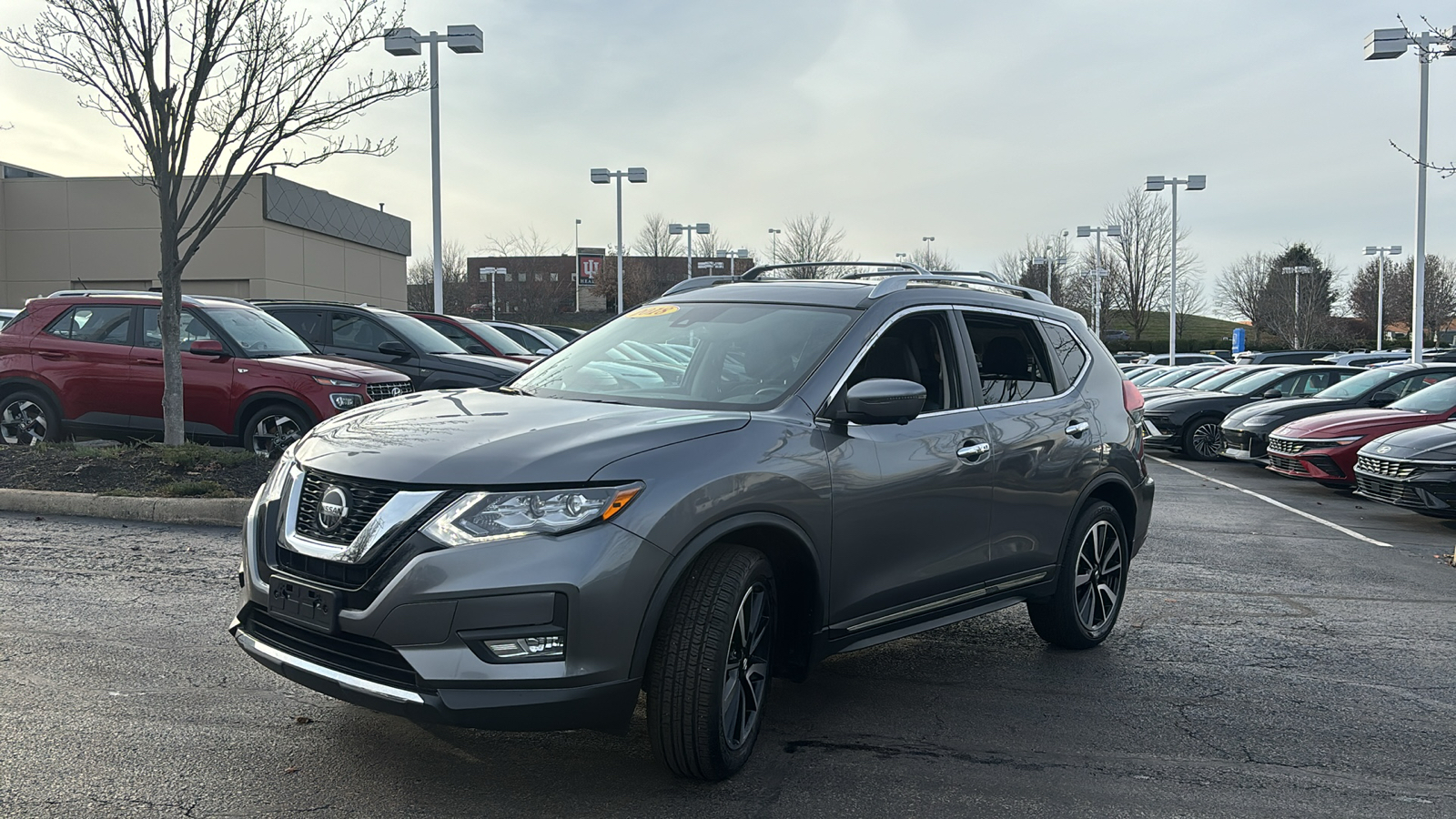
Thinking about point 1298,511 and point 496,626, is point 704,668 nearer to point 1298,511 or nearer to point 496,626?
point 496,626

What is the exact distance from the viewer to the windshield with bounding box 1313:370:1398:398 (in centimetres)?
1586

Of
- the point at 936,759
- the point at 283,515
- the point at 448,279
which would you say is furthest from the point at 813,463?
the point at 448,279

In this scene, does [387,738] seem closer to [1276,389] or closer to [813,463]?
[813,463]

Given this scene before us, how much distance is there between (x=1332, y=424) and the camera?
13.5m

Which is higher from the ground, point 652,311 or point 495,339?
point 495,339

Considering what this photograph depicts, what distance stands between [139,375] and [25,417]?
4.01 ft

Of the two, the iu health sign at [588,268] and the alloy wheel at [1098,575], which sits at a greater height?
the iu health sign at [588,268]

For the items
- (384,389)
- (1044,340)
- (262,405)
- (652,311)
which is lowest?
(262,405)

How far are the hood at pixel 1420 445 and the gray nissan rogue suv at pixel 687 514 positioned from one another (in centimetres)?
685

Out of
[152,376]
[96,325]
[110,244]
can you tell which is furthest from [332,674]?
[110,244]

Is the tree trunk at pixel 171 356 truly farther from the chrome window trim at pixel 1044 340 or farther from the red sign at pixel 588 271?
the red sign at pixel 588 271

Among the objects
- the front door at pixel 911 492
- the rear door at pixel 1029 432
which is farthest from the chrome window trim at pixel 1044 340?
the front door at pixel 911 492

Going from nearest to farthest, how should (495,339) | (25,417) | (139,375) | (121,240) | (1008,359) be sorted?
(1008,359), (139,375), (25,417), (495,339), (121,240)

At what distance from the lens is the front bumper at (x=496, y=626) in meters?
3.29
